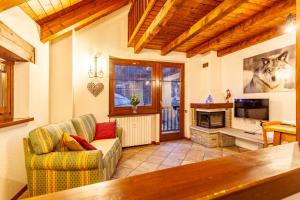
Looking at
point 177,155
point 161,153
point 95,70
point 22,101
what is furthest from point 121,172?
point 95,70

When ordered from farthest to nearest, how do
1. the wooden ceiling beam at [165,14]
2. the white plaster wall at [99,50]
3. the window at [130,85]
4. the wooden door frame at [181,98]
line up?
the wooden door frame at [181,98], the window at [130,85], the white plaster wall at [99,50], the wooden ceiling beam at [165,14]

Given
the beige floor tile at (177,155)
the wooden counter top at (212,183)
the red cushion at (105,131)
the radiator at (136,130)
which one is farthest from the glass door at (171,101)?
the wooden counter top at (212,183)

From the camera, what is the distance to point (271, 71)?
3.69 meters

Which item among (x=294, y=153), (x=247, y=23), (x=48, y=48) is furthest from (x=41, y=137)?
(x=247, y=23)

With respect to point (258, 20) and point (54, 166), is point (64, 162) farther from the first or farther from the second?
point (258, 20)

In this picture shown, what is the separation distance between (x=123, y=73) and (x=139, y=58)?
1.87ft

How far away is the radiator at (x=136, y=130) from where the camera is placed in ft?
14.5

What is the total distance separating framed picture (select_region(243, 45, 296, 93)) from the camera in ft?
11.0

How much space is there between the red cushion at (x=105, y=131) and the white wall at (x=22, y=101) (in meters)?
0.96

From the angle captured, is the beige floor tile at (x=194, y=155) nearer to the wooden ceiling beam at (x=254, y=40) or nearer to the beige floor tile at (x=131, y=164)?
the beige floor tile at (x=131, y=164)

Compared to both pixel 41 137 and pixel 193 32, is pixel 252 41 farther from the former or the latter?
pixel 41 137

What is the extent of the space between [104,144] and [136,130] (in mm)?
1524

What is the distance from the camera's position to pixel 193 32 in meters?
3.30

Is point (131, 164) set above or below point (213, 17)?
below
